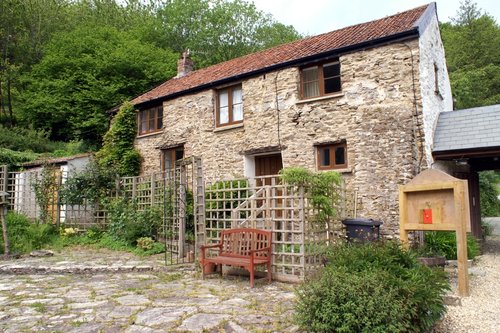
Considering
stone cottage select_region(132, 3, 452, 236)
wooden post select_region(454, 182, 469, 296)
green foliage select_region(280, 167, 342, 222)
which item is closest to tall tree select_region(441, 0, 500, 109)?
stone cottage select_region(132, 3, 452, 236)

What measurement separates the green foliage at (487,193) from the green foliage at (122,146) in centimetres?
1670

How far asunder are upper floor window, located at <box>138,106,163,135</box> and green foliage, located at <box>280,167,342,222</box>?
9652mm

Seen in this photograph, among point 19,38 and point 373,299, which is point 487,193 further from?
point 19,38

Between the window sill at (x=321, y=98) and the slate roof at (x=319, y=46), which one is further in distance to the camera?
the window sill at (x=321, y=98)

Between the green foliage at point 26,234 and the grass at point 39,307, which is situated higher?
the green foliage at point 26,234

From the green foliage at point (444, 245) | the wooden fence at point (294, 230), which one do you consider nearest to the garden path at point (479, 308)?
the green foliage at point (444, 245)

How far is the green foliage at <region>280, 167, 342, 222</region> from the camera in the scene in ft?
22.8

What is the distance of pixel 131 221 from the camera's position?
11.5 meters

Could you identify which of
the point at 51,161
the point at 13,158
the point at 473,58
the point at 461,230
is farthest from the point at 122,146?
the point at 473,58

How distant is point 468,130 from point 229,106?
761 centimetres

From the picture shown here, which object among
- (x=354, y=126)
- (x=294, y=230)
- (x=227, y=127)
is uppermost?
(x=227, y=127)

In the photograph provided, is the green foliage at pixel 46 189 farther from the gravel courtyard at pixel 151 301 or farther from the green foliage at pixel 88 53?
the green foliage at pixel 88 53

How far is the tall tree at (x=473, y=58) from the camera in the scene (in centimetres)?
2486

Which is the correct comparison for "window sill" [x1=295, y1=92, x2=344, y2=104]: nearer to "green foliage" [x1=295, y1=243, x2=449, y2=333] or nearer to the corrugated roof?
"green foliage" [x1=295, y1=243, x2=449, y2=333]
